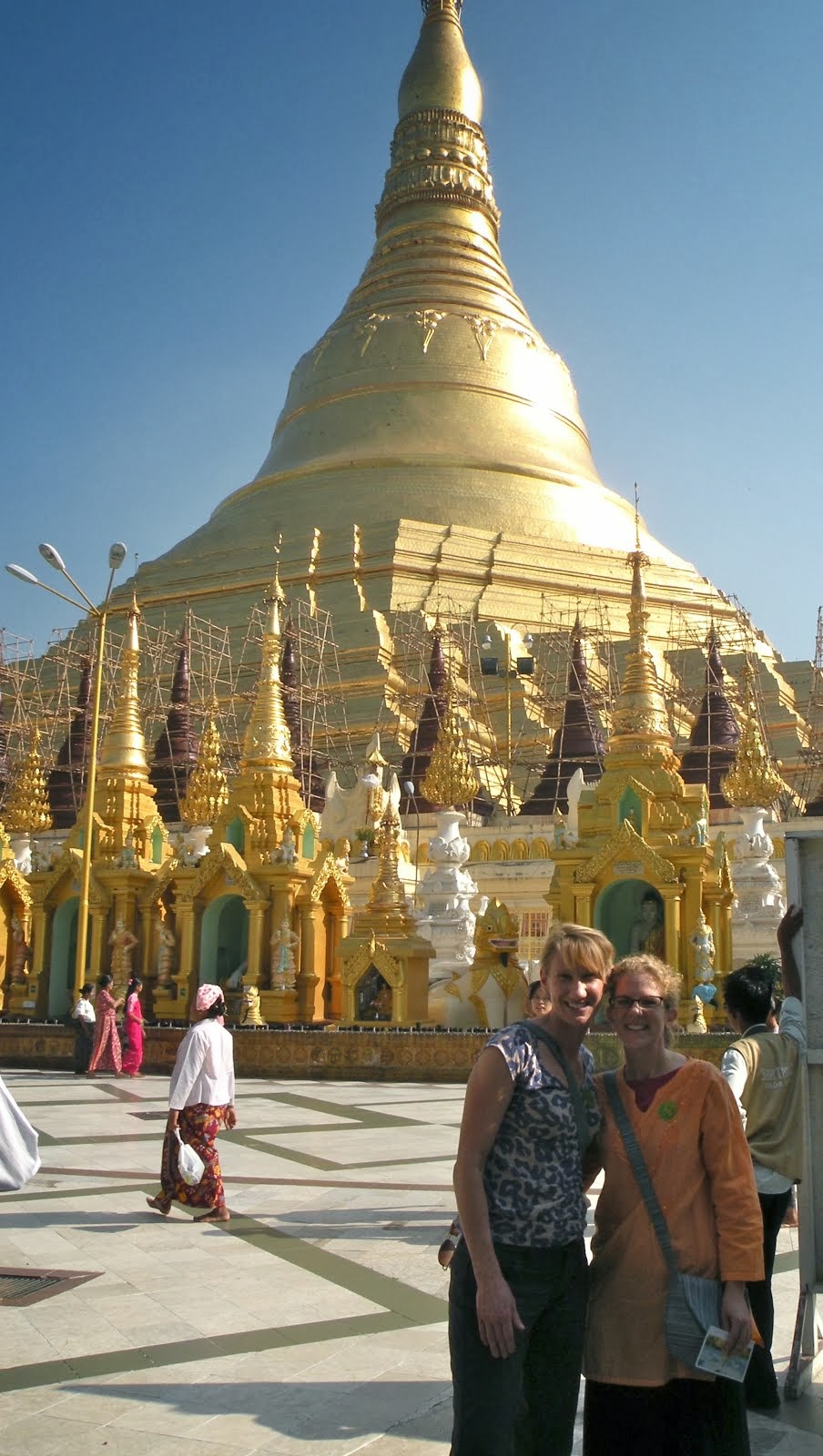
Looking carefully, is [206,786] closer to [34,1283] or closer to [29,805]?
[29,805]

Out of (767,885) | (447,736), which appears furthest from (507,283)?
(767,885)

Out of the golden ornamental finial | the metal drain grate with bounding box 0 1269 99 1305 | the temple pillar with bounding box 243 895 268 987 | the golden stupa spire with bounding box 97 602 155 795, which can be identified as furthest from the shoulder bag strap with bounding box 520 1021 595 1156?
the golden stupa spire with bounding box 97 602 155 795

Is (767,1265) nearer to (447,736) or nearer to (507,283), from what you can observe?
(447,736)

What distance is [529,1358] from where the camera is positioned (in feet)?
10.7

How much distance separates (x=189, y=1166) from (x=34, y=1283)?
5.02ft

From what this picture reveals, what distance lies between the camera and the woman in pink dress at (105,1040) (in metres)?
16.4

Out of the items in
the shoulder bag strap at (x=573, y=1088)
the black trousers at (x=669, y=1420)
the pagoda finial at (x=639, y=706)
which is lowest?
the black trousers at (x=669, y=1420)

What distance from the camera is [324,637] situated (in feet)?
130

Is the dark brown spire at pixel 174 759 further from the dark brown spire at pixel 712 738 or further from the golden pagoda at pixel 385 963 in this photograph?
the golden pagoda at pixel 385 963

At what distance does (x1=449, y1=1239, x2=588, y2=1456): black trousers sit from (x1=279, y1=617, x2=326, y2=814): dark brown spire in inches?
1054

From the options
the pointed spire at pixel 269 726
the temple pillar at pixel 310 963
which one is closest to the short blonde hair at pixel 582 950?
the temple pillar at pixel 310 963

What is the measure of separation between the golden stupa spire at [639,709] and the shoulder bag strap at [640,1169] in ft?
54.5

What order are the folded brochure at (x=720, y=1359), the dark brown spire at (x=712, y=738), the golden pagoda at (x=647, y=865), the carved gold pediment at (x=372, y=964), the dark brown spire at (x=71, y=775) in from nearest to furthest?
the folded brochure at (x=720, y=1359), the golden pagoda at (x=647, y=865), the carved gold pediment at (x=372, y=964), the dark brown spire at (x=712, y=738), the dark brown spire at (x=71, y=775)

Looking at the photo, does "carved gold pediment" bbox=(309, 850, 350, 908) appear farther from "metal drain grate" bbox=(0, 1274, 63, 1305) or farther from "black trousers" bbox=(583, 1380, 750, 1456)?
"black trousers" bbox=(583, 1380, 750, 1456)
